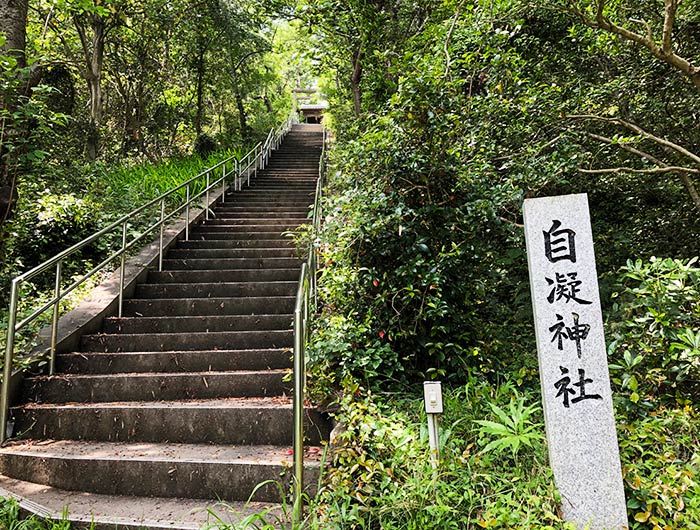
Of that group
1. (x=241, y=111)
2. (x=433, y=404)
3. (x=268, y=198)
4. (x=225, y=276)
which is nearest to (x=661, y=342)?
(x=433, y=404)

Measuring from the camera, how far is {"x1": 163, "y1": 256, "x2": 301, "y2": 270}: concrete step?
5.80 m

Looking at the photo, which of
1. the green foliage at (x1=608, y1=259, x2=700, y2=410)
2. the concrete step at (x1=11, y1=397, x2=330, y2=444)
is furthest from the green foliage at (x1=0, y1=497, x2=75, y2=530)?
the green foliage at (x1=608, y1=259, x2=700, y2=410)

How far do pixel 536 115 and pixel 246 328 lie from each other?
3.54m

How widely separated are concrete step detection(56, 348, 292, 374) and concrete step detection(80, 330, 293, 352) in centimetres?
28

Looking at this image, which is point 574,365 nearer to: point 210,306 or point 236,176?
point 210,306

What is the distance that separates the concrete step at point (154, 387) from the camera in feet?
11.6

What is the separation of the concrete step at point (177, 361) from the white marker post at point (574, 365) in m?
2.20

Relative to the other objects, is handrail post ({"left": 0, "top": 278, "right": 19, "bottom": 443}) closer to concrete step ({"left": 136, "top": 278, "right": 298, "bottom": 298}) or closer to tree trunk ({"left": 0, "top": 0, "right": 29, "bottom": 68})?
concrete step ({"left": 136, "top": 278, "right": 298, "bottom": 298})

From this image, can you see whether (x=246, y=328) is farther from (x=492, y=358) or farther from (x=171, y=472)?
(x=492, y=358)

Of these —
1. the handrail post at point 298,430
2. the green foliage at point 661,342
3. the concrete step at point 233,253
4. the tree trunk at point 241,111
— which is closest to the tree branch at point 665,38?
the green foliage at point 661,342

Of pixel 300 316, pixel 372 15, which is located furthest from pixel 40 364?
pixel 372 15

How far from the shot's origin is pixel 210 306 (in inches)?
188

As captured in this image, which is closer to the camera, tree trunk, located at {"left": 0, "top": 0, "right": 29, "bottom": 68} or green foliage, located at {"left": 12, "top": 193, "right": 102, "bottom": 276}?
tree trunk, located at {"left": 0, "top": 0, "right": 29, "bottom": 68}

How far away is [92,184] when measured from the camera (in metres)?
7.79
